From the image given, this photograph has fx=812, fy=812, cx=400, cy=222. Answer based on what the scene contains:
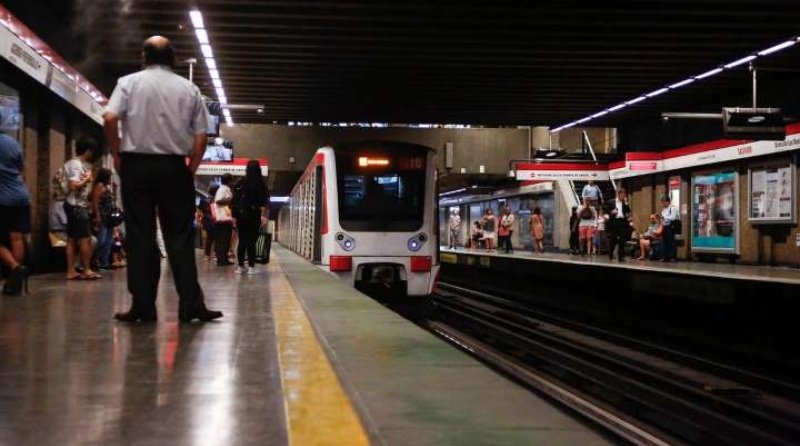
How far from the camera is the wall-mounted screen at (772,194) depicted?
18406 mm

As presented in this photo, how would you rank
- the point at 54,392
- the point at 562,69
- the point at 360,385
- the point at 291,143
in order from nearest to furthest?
the point at 54,392 → the point at 360,385 → the point at 562,69 → the point at 291,143

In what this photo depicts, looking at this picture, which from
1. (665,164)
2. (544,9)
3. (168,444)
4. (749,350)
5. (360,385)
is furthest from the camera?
(665,164)

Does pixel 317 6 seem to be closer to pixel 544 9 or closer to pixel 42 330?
pixel 544 9

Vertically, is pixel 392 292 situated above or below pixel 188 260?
below

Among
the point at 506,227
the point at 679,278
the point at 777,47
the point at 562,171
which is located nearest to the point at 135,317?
the point at 679,278

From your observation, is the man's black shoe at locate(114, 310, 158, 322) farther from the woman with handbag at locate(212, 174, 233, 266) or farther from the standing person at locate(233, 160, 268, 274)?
the woman with handbag at locate(212, 174, 233, 266)

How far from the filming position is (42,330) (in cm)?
511

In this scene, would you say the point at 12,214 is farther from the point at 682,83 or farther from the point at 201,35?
the point at 682,83

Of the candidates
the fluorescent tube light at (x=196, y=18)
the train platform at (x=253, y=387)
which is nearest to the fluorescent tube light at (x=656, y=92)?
the fluorescent tube light at (x=196, y=18)

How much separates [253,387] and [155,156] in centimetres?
226

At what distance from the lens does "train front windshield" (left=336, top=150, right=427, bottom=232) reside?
552 inches

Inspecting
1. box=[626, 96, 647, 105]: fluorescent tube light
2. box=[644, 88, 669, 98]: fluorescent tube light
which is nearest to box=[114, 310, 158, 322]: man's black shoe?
box=[644, 88, 669, 98]: fluorescent tube light

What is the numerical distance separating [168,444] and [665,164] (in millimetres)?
22780

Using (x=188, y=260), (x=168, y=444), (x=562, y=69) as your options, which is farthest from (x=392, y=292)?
(x=168, y=444)
